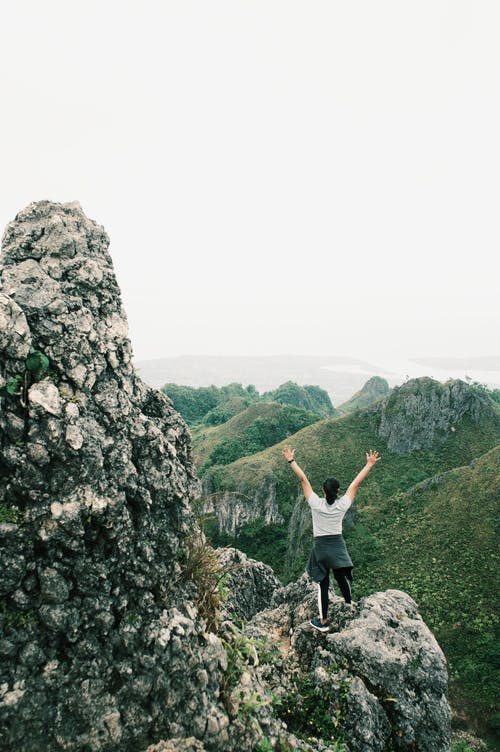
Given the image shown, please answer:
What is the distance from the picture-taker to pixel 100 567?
4.39 metres

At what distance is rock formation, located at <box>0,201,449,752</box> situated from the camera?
13.1 ft

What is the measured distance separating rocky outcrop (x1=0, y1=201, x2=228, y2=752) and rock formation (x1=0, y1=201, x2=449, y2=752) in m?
0.02

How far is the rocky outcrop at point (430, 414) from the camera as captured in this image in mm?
49500

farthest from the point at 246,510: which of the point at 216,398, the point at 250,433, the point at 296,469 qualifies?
the point at 216,398

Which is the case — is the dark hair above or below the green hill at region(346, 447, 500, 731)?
above

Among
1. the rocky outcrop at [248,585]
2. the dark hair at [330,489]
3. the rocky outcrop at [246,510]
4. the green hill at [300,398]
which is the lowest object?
the rocky outcrop at [246,510]

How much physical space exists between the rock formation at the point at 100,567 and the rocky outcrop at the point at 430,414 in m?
47.6

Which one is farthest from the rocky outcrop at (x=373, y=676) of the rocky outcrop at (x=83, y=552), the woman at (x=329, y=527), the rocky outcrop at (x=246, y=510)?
the rocky outcrop at (x=246, y=510)

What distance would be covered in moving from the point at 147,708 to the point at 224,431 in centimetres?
7174

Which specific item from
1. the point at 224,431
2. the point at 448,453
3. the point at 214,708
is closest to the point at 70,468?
the point at 214,708

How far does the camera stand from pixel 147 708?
434 centimetres

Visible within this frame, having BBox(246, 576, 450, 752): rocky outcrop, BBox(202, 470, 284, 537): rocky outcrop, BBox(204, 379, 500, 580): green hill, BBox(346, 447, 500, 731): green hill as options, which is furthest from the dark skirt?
BBox(202, 470, 284, 537): rocky outcrop

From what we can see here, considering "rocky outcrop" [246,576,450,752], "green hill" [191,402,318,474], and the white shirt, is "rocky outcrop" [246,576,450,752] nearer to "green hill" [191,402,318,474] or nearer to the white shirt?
the white shirt

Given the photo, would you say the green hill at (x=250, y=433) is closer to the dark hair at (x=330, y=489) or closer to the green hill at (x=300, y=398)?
the green hill at (x=300, y=398)
